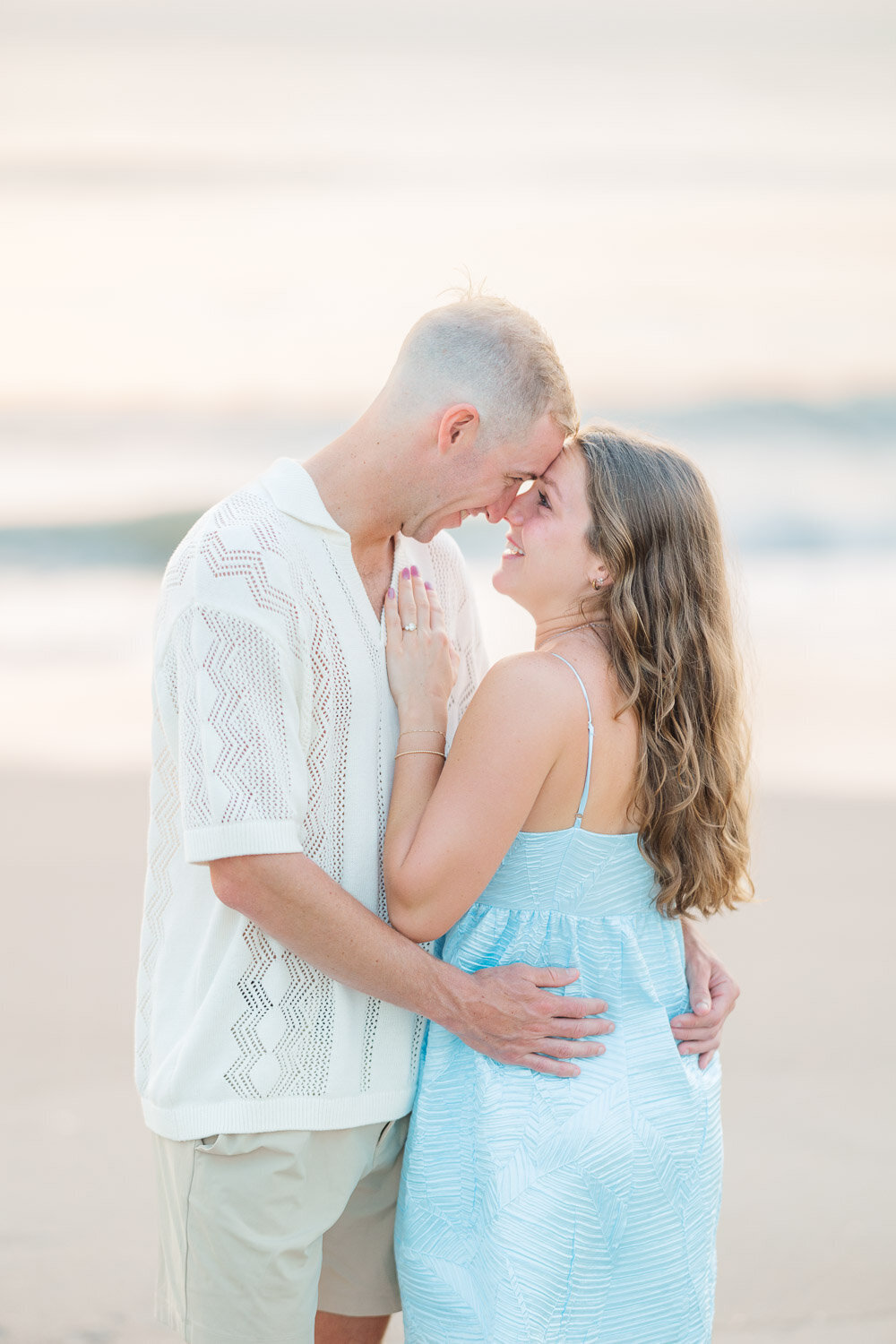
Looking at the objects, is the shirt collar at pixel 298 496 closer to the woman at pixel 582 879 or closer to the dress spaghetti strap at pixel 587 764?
the woman at pixel 582 879

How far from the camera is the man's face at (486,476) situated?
7.72ft

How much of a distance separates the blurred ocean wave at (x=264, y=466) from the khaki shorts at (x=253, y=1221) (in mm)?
8969

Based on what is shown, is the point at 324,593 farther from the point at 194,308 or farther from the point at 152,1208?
the point at 194,308

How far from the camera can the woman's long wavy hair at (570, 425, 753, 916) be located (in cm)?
223

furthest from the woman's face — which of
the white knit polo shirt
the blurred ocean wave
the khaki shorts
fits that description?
the blurred ocean wave

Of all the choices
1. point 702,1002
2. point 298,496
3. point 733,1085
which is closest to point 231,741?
point 298,496

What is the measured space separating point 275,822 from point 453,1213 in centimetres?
74

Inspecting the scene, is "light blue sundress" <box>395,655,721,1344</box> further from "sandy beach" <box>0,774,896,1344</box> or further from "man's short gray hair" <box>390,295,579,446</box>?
"sandy beach" <box>0,774,896,1344</box>

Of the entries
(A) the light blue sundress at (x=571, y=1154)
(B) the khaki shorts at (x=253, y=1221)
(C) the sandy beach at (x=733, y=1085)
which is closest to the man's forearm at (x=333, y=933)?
(A) the light blue sundress at (x=571, y=1154)

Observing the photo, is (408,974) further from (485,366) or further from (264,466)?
(264,466)

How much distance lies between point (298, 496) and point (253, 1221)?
1.20 meters

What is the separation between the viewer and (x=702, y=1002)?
2.38 meters

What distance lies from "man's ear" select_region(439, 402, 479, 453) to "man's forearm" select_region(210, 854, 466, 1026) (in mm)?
783

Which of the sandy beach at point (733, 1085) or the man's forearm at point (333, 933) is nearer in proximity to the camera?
the man's forearm at point (333, 933)
